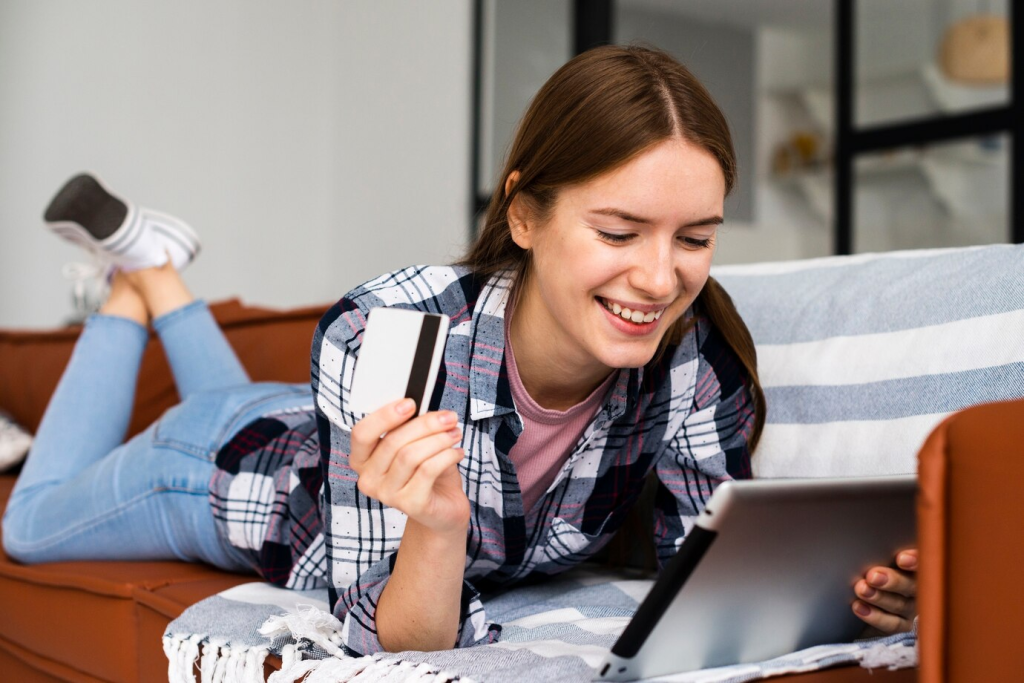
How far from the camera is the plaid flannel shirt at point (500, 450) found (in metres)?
1.03

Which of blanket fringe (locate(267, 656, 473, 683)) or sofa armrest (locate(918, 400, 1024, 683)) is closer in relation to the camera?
sofa armrest (locate(918, 400, 1024, 683))

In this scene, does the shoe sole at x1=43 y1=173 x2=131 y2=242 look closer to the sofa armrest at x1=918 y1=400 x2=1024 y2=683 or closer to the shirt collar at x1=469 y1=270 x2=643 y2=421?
the shirt collar at x1=469 y1=270 x2=643 y2=421

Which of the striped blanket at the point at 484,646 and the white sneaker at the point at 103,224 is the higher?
the white sneaker at the point at 103,224

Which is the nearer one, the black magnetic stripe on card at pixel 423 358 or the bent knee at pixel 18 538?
the black magnetic stripe on card at pixel 423 358

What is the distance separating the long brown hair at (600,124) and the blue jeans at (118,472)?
0.63 metres

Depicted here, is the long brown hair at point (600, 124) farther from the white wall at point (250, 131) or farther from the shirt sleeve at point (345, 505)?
the white wall at point (250, 131)

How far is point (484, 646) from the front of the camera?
0.94m

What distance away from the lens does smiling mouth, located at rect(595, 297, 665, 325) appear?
0.95 metres

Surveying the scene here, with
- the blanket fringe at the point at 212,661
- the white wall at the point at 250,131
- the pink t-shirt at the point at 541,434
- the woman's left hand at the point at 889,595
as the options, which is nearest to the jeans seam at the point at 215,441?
the blanket fringe at the point at 212,661

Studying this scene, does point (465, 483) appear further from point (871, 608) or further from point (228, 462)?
point (228, 462)

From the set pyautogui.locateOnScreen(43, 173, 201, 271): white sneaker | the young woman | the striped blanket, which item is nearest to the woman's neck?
the young woman

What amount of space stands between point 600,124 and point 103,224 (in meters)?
1.22

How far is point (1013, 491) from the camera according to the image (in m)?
0.60

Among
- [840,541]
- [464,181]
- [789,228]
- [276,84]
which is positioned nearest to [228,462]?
[840,541]
